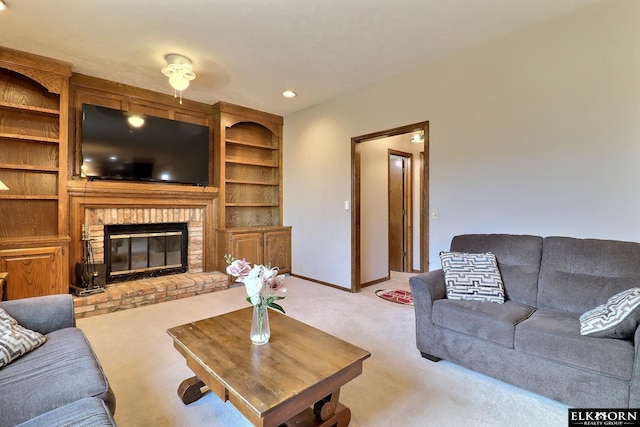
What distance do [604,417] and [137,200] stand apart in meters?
4.71

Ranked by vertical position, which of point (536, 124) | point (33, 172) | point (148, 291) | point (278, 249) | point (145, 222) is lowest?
point (148, 291)

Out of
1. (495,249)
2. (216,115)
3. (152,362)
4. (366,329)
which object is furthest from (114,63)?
(495,249)

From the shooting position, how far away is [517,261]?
2457 millimetres

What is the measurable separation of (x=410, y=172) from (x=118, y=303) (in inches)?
188

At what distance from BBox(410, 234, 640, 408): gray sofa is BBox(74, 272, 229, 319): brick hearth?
2897 mm

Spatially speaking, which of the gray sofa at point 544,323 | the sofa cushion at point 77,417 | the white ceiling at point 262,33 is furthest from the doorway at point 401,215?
the sofa cushion at point 77,417

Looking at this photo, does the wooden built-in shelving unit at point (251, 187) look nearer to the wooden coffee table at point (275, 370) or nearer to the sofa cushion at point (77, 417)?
the wooden coffee table at point (275, 370)

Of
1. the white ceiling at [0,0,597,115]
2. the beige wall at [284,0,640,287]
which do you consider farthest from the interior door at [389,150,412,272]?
the white ceiling at [0,0,597,115]

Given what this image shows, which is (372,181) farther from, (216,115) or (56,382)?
(56,382)

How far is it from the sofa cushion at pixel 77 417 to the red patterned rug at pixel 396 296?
126 inches

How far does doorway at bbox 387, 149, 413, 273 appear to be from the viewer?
209 inches

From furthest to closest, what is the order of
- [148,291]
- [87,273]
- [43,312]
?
[148,291] → [87,273] → [43,312]

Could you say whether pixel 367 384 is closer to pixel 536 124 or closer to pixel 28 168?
pixel 536 124

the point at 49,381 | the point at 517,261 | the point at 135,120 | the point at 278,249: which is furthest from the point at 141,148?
the point at 517,261
